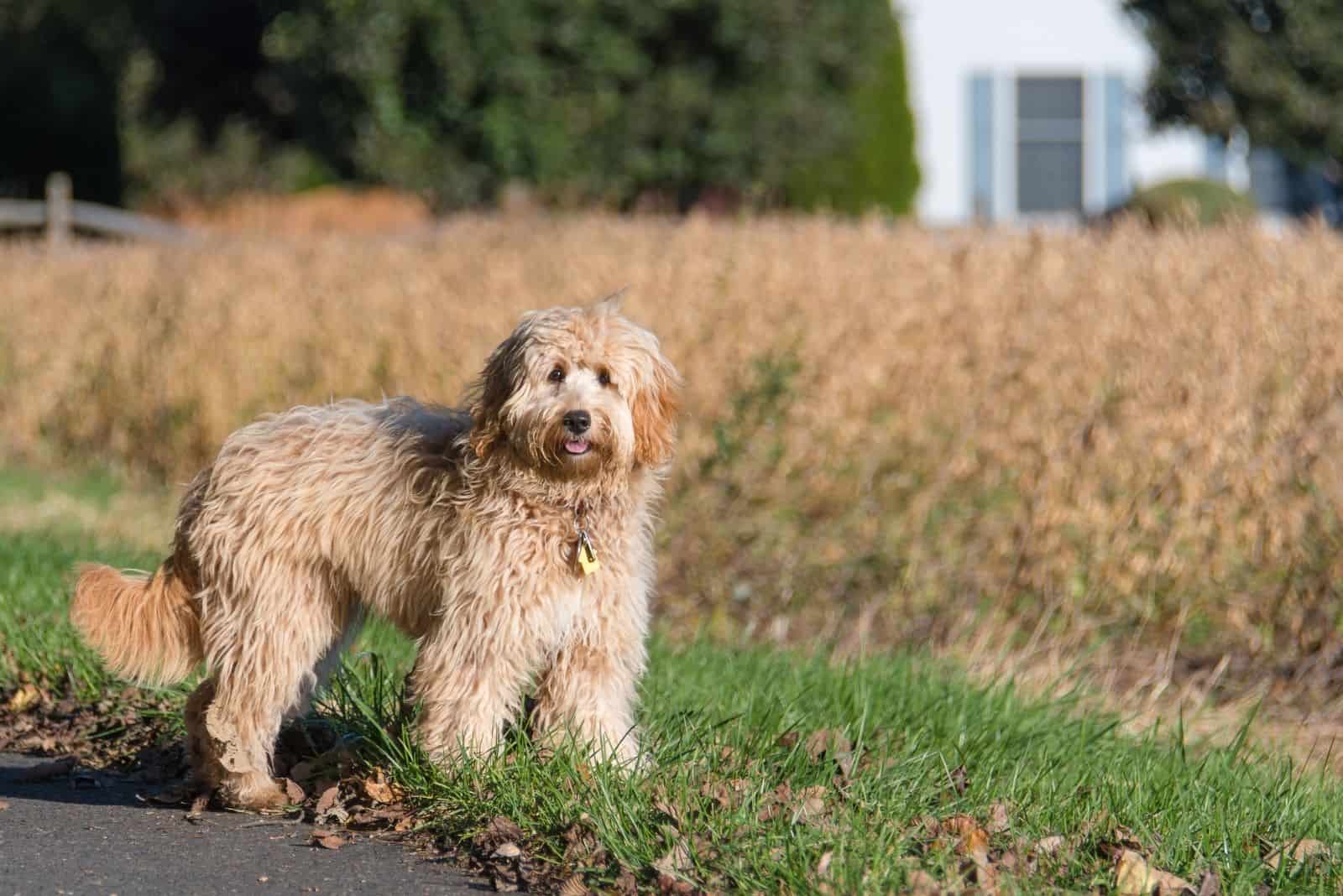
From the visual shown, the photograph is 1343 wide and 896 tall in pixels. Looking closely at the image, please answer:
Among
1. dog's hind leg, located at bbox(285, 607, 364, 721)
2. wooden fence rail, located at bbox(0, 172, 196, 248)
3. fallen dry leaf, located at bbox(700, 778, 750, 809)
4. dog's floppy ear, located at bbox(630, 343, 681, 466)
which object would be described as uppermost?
wooden fence rail, located at bbox(0, 172, 196, 248)

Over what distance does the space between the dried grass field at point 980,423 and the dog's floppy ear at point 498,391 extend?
308cm

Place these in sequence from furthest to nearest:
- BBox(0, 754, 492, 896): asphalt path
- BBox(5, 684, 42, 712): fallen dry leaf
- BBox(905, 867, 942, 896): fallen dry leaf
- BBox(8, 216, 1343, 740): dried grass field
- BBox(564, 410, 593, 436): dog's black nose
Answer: BBox(8, 216, 1343, 740): dried grass field, BBox(5, 684, 42, 712): fallen dry leaf, BBox(564, 410, 593, 436): dog's black nose, BBox(0, 754, 492, 896): asphalt path, BBox(905, 867, 942, 896): fallen dry leaf

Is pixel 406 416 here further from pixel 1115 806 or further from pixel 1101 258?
pixel 1101 258

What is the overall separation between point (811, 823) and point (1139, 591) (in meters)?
4.34

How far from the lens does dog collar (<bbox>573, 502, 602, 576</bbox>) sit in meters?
5.36

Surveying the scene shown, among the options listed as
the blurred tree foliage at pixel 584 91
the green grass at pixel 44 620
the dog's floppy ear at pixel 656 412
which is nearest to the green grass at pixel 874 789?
the dog's floppy ear at pixel 656 412

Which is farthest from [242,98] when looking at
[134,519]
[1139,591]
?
[1139,591]

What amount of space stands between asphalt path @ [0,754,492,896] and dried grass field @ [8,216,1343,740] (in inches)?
132

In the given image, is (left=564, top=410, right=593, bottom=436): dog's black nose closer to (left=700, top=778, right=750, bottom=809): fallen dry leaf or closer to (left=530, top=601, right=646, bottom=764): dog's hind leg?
(left=530, top=601, right=646, bottom=764): dog's hind leg

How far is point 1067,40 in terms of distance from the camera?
24.1 meters

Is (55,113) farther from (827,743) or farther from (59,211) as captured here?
(827,743)

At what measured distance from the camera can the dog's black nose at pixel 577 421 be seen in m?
5.22

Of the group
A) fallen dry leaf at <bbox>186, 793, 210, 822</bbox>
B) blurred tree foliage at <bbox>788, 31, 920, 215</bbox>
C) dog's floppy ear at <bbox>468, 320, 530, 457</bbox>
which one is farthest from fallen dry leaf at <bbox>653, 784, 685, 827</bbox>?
blurred tree foliage at <bbox>788, 31, 920, 215</bbox>

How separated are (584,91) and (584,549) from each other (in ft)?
52.8
